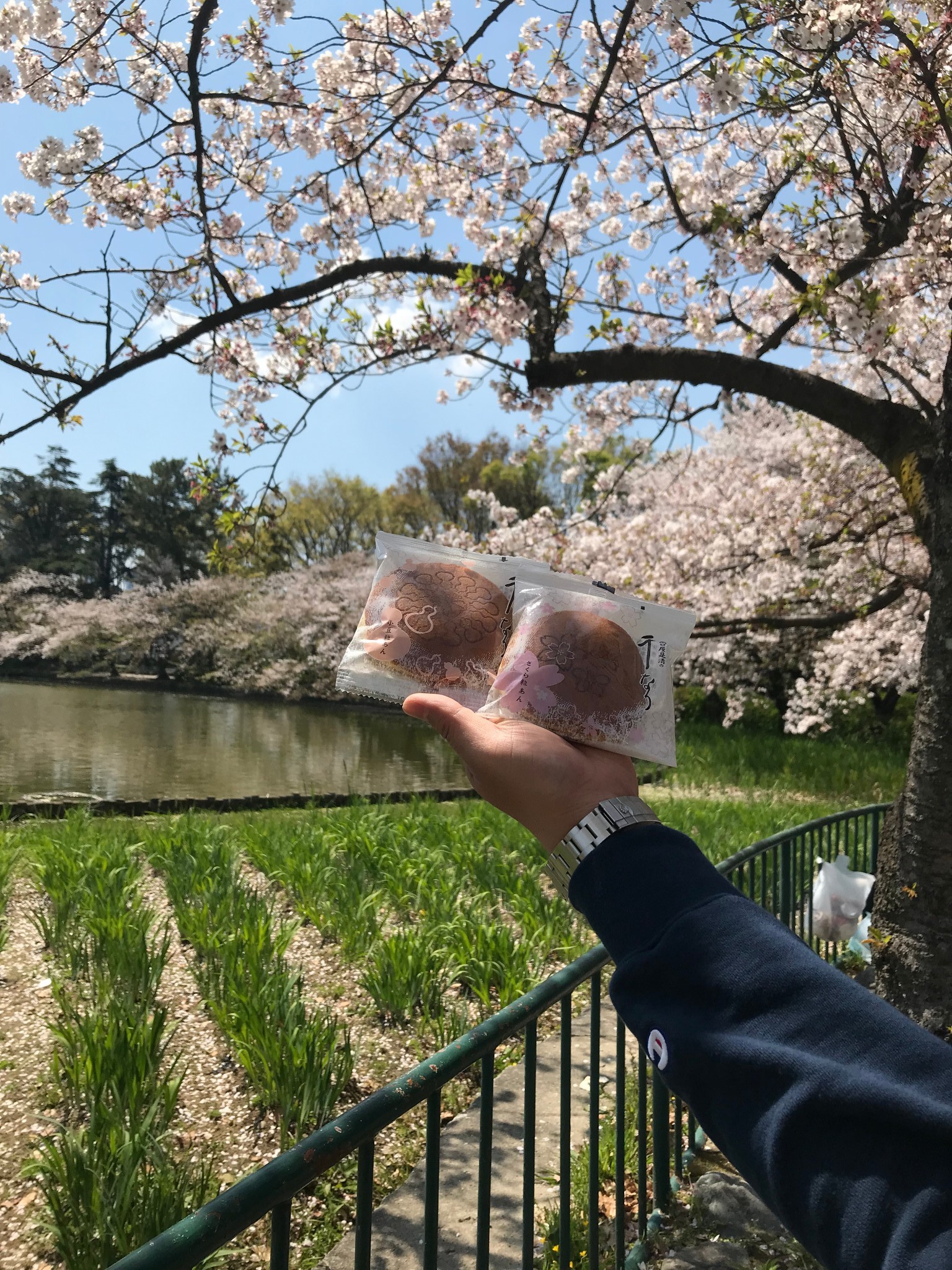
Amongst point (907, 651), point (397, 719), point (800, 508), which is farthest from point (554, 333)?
point (397, 719)

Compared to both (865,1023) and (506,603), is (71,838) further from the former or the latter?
(865,1023)

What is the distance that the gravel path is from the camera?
2.18m

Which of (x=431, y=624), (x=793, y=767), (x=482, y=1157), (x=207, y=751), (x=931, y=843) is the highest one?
(x=431, y=624)

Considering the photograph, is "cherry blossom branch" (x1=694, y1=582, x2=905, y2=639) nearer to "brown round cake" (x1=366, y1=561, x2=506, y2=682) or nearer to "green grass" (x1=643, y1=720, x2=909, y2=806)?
"green grass" (x1=643, y1=720, x2=909, y2=806)

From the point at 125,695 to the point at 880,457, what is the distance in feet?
87.6

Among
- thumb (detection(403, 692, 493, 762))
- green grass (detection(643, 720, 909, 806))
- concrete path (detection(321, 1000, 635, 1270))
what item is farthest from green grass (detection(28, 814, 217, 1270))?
green grass (detection(643, 720, 909, 806))

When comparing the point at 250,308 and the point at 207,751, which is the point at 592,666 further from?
the point at 207,751

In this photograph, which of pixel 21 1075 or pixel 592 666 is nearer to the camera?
pixel 592 666

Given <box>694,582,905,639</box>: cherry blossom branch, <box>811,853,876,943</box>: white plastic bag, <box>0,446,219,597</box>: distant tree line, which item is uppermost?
<box>0,446,219,597</box>: distant tree line

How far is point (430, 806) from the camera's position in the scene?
8055mm

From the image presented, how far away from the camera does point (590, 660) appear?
1414mm

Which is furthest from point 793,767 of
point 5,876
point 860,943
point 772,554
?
point 5,876

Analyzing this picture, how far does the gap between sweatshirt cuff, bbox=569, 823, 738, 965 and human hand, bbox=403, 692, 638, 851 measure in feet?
0.30

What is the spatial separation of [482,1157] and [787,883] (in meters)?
3.06
